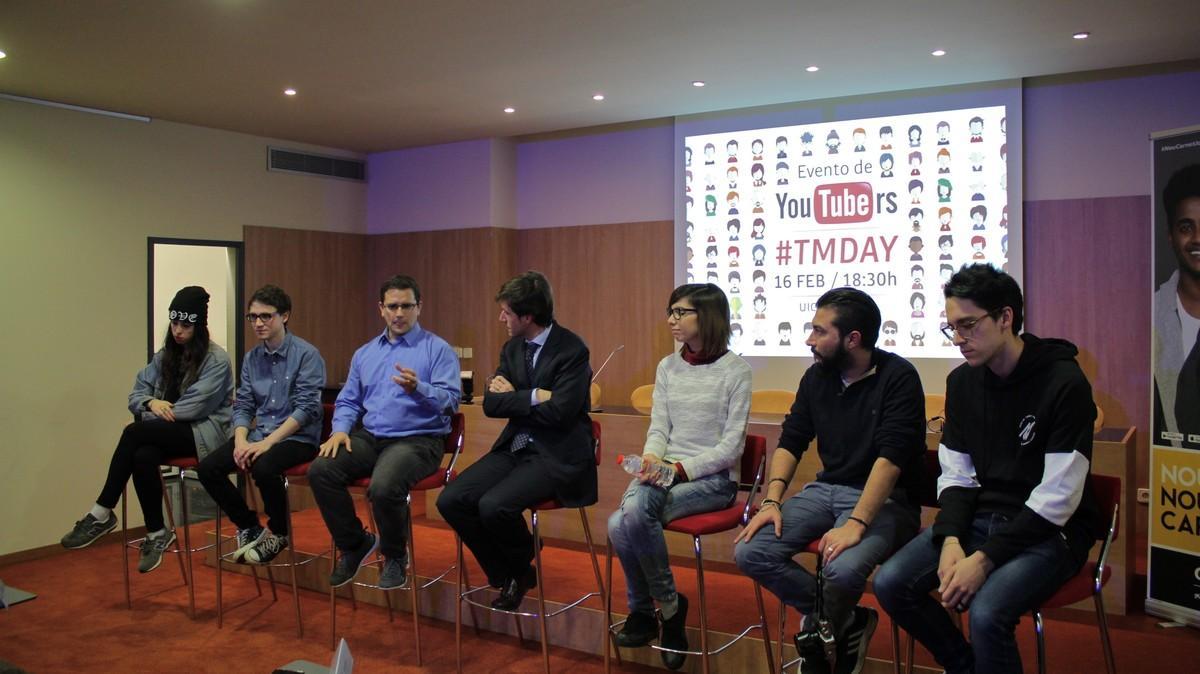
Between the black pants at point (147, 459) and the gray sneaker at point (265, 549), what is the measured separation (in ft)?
2.10

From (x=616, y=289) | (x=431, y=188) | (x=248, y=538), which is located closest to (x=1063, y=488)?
(x=248, y=538)

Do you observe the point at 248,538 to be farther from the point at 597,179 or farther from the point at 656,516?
the point at 597,179

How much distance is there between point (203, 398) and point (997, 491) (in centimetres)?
348

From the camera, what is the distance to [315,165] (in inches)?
294

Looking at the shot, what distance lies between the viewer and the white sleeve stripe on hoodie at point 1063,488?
241cm

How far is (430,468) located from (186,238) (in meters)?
3.73

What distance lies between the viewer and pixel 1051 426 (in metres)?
2.48

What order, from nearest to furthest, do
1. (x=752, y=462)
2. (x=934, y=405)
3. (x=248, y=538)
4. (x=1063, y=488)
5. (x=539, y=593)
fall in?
(x=1063, y=488) → (x=752, y=462) → (x=539, y=593) → (x=248, y=538) → (x=934, y=405)

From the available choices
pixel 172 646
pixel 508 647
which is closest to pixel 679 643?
pixel 508 647

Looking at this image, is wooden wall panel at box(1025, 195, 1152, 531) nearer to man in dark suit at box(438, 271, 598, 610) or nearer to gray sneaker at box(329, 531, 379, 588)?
man in dark suit at box(438, 271, 598, 610)

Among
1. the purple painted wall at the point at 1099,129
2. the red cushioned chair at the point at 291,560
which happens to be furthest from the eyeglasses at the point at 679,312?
the purple painted wall at the point at 1099,129

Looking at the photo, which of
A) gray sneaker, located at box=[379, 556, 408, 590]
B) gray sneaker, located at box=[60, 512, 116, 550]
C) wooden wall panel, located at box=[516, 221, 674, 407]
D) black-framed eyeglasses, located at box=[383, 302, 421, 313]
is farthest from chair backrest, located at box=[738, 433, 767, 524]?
wooden wall panel, located at box=[516, 221, 674, 407]

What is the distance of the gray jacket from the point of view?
4.36 m

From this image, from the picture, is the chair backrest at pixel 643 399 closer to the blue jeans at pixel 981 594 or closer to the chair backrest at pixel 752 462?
the chair backrest at pixel 752 462
